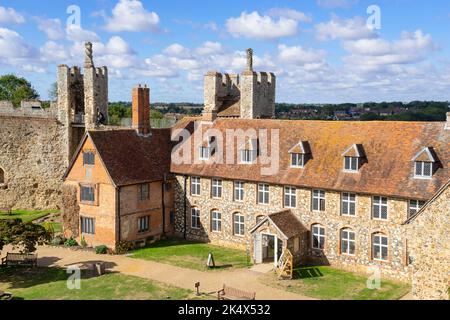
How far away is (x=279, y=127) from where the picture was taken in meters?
39.0

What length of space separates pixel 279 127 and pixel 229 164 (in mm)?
4590

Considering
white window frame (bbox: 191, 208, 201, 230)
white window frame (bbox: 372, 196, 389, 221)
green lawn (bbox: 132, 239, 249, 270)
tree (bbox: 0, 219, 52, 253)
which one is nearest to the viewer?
white window frame (bbox: 372, 196, 389, 221)

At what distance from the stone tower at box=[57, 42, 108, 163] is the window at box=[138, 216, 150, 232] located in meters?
15.2

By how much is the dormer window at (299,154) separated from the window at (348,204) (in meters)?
3.93

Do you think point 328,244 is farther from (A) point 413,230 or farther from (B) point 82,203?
(B) point 82,203

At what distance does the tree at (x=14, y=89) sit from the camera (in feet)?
309

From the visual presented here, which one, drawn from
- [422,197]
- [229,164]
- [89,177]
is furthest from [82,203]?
[422,197]

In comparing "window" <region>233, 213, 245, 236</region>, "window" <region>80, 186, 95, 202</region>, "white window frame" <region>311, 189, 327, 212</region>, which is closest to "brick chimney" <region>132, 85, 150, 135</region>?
"window" <region>80, 186, 95, 202</region>

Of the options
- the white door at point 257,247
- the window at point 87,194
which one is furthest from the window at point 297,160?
the window at point 87,194

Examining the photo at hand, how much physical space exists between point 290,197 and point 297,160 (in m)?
2.54

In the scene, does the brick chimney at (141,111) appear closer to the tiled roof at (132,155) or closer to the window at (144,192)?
the tiled roof at (132,155)

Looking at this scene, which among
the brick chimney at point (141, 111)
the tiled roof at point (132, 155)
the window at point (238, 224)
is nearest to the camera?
the window at point (238, 224)

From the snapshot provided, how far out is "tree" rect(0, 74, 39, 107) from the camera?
94312mm

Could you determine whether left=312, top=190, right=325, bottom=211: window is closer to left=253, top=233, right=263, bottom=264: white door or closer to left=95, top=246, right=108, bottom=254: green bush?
left=253, top=233, right=263, bottom=264: white door
